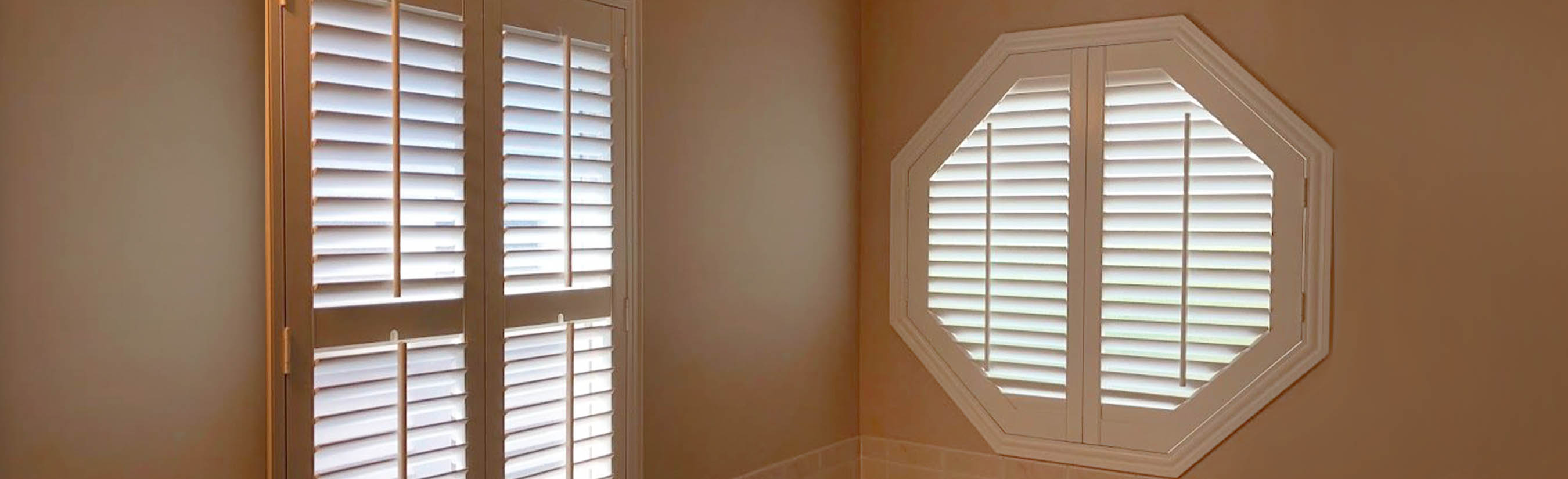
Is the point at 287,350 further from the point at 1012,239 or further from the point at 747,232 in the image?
the point at 1012,239

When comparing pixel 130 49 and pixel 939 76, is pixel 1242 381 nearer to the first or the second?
pixel 939 76

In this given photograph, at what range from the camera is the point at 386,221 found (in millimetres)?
1853

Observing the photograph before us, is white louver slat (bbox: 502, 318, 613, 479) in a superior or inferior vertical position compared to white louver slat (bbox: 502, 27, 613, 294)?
inferior

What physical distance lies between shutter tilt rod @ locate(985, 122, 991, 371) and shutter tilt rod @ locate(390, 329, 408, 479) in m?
1.51

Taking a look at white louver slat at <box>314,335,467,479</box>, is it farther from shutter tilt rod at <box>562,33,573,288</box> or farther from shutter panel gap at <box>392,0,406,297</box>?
shutter tilt rod at <box>562,33,573,288</box>

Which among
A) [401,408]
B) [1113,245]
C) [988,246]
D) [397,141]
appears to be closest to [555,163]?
[397,141]

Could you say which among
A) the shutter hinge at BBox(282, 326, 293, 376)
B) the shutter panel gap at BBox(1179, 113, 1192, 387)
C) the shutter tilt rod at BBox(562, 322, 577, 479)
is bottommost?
the shutter tilt rod at BBox(562, 322, 577, 479)

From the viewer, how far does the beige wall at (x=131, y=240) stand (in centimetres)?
151

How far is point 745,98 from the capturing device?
2.76m

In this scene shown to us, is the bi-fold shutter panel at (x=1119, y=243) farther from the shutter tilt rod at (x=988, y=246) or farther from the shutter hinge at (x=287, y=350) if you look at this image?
the shutter hinge at (x=287, y=350)

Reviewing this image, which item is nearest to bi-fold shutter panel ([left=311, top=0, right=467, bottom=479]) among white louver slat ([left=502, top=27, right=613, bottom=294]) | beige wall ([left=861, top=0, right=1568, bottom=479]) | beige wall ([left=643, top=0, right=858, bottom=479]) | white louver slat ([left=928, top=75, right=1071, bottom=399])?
white louver slat ([left=502, top=27, right=613, bottom=294])

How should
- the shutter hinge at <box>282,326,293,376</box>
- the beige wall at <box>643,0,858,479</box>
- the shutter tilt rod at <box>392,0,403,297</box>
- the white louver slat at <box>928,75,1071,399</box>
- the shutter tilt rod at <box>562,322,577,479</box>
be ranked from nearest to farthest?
the shutter hinge at <box>282,326,293,376</box> → the shutter tilt rod at <box>392,0,403,297</box> → the shutter tilt rod at <box>562,322,577,479</box> → the beige wall at <box>643,0,858,479</box> → the white louver slat at <box>928,75,1071,399</box>

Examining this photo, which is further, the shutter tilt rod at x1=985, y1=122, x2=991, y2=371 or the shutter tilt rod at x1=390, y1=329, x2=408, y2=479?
the shutter tilt rod at x1=985, y1=122, x2=991, y2=371

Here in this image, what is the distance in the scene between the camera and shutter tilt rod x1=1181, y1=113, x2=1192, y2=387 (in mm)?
2633
